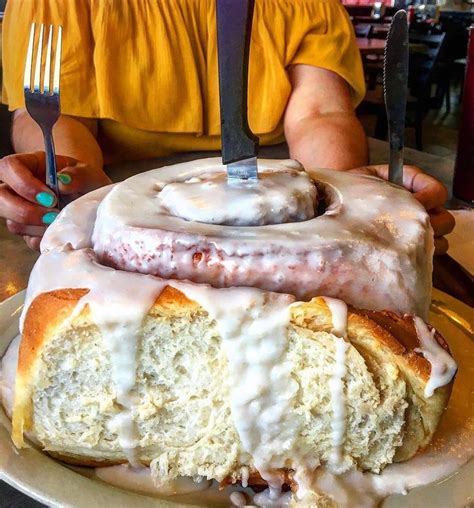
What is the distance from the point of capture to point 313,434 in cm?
54

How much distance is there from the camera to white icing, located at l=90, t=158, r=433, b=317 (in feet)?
1.78

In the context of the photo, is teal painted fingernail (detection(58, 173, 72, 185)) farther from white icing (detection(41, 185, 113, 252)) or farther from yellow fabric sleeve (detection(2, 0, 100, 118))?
yellow fabric sleeve (detection(2, 0, 100, 118))

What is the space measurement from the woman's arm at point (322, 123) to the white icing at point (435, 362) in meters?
0.85

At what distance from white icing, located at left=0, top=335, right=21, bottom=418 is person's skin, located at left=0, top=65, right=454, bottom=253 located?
12.3 inches

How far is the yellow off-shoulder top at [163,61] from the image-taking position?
136cm

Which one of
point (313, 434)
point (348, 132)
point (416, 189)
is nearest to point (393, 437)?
point (313, 434)

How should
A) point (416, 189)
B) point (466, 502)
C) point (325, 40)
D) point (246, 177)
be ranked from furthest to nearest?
point (325, 40) < point (416, 189) < point (246, 177) < point (466, 502)

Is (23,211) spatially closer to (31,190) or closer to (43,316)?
(31,190)

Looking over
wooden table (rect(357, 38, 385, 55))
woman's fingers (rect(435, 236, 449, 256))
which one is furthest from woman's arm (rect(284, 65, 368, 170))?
wooden table (rect(357, 38, 385, 55))

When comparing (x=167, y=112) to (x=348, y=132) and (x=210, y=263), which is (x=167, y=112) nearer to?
(x=348, y=132)

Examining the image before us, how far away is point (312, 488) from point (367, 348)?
5.4 inches

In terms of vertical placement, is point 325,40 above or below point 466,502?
above

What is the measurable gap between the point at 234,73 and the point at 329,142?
2.81ft

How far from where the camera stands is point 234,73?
1.90ft
